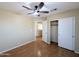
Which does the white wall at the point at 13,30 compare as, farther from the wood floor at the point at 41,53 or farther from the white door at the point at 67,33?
the white door at the point at 67,33

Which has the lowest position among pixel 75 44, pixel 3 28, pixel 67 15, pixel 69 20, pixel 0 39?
pixel 75 44

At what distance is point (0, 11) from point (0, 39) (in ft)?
4.27

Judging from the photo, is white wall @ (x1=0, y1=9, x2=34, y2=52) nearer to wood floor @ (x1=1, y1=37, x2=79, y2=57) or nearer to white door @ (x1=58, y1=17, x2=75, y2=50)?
wood floor @ (x1=1, y1=37, x2=79, y2=57)

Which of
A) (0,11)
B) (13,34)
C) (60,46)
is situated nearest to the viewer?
(0,11)

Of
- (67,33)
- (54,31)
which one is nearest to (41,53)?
(67,33)

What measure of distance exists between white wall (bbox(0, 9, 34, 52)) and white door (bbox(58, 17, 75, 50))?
8.32 ft

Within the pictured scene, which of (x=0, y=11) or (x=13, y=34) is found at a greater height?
(x=0, y=11)

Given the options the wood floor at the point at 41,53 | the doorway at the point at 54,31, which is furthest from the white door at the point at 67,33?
the doorway at the point at 54,31

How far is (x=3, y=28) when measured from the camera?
4.05 metres

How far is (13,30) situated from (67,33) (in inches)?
121

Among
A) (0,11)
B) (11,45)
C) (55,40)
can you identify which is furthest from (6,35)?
(55,40)

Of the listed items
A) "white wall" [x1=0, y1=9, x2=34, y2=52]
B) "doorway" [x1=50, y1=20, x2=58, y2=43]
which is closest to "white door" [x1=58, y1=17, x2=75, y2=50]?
"doorway" [x1=50, y1=20, x2=58, y2=43]

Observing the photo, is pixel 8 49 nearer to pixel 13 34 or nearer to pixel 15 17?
pixel 13 34

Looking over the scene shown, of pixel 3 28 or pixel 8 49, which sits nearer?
pixel 3 28
